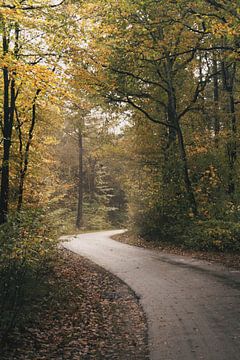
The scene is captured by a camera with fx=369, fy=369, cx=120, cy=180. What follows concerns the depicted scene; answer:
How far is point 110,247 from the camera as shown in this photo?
66.7ft

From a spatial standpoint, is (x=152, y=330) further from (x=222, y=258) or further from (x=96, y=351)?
(x=222, y=258)

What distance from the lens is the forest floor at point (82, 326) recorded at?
617 centimetres

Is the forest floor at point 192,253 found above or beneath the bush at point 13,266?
beneath

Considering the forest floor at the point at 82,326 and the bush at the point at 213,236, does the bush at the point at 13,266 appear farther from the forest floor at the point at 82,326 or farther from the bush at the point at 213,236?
the bush at the point at 213,236

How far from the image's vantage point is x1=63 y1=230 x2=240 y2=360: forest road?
233 inches

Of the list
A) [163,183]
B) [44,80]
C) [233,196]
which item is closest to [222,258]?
[233,196]

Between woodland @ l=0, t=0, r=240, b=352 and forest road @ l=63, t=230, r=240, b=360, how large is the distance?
2613mm

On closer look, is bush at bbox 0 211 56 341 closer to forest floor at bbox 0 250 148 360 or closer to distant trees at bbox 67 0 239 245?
forest floor at bbox 0 250 148 360

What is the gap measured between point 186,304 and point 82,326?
2.42 metres

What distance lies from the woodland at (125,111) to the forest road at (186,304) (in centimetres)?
261

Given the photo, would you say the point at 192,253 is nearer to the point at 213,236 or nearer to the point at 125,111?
the point at 213,236

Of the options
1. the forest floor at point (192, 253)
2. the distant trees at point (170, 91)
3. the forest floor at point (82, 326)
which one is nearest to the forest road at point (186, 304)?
the forest floor at point (82, 326)

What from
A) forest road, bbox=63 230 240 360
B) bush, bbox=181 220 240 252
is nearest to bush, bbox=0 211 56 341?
forest road, bbox=63 230 240 360

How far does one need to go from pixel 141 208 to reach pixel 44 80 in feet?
47.5
